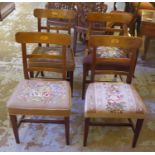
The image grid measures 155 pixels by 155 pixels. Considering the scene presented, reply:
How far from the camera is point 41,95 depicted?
1.77 metres

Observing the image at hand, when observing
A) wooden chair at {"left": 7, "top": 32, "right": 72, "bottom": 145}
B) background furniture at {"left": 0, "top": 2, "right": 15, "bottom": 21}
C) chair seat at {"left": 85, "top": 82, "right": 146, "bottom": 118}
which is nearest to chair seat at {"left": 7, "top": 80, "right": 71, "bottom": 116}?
wooden chair at {"left": 7, "top": 32, "right": 72, "bottom": 145}

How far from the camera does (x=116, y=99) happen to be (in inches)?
69.4

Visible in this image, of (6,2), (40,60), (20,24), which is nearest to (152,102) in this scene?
(40,60)

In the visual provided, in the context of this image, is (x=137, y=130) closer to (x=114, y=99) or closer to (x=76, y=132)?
(x=114, y=99)

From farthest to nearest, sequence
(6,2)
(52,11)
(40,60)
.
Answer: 1. (6,2)
2. (52,11)
3. (40,60)

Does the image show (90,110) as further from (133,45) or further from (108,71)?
(133,45)

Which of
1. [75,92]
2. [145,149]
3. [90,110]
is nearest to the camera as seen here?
[90,110]

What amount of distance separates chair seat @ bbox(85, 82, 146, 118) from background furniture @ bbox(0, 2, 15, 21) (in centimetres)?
363

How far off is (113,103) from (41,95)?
1.79 feet

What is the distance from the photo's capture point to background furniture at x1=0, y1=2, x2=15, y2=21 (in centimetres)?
489

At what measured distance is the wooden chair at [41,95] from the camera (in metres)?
1.67

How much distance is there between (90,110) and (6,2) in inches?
177

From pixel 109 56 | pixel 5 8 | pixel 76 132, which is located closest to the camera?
pixel 76 132

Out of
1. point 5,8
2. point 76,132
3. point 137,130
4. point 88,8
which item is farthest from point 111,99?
point 5,8
